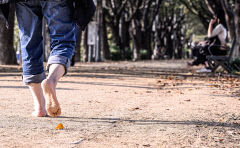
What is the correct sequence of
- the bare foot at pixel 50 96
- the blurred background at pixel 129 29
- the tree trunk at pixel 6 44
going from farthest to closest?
the blurred background at pixel 129 29, the tree trunk at pixel 6 44, the bare foot at pixel 50 96

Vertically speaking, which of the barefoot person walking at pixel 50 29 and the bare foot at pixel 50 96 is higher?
the barefoot person walking at pixel 50 29

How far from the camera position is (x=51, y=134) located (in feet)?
12.4

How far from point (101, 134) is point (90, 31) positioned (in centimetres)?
2102

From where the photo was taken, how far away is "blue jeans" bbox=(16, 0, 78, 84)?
4.30m

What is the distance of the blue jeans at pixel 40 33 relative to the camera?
4297mm

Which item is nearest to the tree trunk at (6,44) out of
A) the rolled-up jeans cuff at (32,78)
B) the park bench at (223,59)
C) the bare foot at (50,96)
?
the park bench at (223,59)

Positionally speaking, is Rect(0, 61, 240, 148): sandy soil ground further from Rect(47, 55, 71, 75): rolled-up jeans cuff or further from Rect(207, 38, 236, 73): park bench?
Rect(207, 38, 236, 73): park bench

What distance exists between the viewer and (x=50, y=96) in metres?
3.93

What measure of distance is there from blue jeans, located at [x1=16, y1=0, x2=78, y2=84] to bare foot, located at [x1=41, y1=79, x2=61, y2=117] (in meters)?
0.30

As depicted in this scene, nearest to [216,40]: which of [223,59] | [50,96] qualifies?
[223,59]

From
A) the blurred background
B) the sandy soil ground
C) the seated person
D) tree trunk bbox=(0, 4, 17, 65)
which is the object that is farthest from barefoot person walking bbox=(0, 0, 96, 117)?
tree trunk bbox=(0, 4, 17, 65)

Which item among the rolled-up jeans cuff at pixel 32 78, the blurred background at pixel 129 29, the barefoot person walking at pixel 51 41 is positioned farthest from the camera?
the blurred background at pixel 129 29

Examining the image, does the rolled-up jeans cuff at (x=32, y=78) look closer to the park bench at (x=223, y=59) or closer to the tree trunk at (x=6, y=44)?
the park bench at (x=223, y=59)

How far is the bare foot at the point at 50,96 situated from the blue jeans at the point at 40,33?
297 mm
